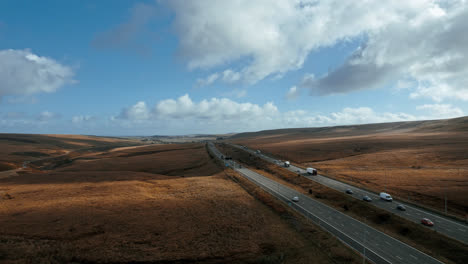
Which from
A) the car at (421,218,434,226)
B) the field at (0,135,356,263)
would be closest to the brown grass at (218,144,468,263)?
the car at (421,218,434,226)

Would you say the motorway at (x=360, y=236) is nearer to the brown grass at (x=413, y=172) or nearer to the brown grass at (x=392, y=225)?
the brown grass at (x=392, y=225)

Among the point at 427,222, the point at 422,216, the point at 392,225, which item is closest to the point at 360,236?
the point at 392,225

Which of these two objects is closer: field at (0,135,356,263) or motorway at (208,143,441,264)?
field at (0,135,356,263)

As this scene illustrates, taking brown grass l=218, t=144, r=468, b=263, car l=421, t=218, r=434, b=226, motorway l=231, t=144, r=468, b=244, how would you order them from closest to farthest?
1. brown grass l=218, t=144, r=468, b=263
2. motorway l=231, t=144, r=468, b=244
3. car l=421, t=218, r=434, b=226

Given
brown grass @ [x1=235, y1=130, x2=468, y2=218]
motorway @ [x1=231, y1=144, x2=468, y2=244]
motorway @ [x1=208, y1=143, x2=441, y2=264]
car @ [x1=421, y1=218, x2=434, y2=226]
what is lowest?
motorway @ [x1=208, y1=143, x2=441, y2=264]

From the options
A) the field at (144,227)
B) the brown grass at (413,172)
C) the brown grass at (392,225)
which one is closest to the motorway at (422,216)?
the brown grass at (392,225)

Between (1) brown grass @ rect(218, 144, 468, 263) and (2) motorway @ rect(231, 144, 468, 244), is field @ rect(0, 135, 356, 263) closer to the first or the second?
(1) brown grass @ rect(218, 144, 468, 263)

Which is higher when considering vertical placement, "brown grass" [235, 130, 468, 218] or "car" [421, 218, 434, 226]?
"brown grass" [235, 130, 468, 218]
